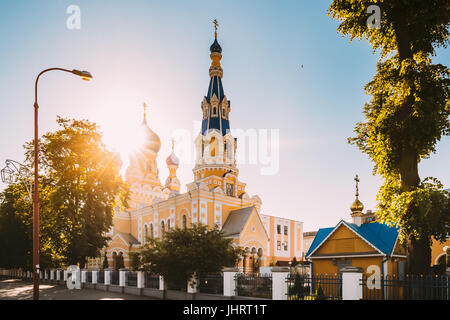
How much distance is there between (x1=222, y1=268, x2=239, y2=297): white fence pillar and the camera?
613 inches

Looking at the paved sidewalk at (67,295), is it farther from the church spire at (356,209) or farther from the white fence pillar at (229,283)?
the church spire at (356,209)

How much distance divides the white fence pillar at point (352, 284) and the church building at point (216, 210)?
2476 centimetres

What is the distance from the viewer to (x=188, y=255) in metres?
17.2

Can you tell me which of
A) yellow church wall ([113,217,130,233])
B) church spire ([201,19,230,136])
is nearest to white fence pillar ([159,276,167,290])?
church spire ([201,19,230,136])

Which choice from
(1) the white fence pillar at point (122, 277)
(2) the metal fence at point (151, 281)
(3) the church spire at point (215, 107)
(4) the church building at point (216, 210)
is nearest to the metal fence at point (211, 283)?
(2) the metal fence at point (151, 281)

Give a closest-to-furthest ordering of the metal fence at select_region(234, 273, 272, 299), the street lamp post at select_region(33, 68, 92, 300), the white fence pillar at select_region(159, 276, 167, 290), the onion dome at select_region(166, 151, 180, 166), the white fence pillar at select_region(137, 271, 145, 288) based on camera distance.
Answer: the street lamp post at select_region(33, 68, 92, 300) → the metal fence at select_region(234, 273, 272, 299) → the white fence pillar at select_region(159, 276, 167, 290) → the white fence pillar at select_region(137, 271, 145, 288) → the onion dome at select_region(166, 151, 180, 166)

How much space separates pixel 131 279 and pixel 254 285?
408 inches

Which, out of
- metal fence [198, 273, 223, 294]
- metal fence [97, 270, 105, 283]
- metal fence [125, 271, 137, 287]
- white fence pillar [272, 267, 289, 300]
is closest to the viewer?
white fence pillar [272, 267, 289, 300]

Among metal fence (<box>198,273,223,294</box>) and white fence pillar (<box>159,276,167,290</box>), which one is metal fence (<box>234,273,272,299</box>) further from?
white fence pillar (<box>159,276,167,290</box>)

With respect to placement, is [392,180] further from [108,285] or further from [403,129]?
[108,285]

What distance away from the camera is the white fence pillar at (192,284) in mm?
17469

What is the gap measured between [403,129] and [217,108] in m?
37.8

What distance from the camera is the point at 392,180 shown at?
540 inches

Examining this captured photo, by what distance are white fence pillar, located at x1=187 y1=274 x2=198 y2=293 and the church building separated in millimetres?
18838
